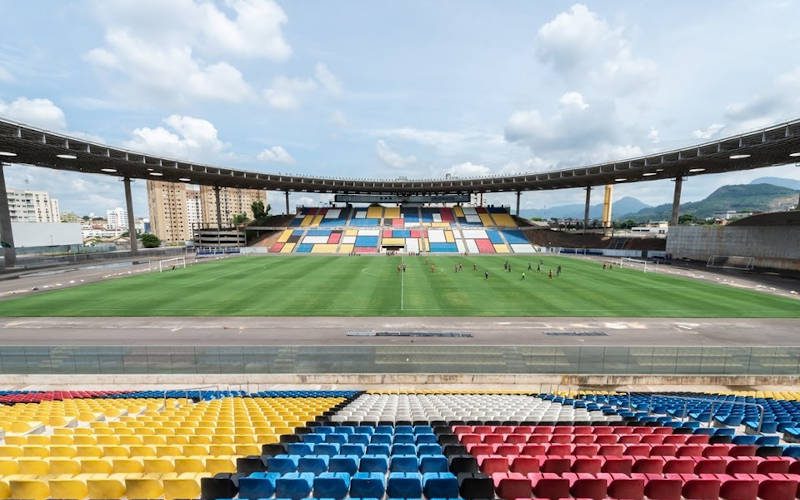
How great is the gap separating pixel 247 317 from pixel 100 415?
15595 mm

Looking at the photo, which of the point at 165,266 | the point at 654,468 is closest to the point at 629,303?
the point at 654,468

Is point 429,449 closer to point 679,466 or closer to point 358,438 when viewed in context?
point 358,438

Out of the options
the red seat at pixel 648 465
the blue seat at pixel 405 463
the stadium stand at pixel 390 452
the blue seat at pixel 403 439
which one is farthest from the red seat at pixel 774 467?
the blue seat at pixel 403 439

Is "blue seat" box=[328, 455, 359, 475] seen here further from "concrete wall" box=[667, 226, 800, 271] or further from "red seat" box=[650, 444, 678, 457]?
"concrete wall" box=[667, 226, 800, 271]

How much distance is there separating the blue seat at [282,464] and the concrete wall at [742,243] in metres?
64.9

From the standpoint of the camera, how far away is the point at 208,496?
4.03 metres

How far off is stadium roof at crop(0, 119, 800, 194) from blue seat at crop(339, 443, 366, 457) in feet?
167

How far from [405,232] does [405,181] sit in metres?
12.5

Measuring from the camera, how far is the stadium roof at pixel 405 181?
38875 millimetres

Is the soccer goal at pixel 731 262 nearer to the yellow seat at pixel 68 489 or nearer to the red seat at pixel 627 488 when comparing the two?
the red seat at pixel 627 488

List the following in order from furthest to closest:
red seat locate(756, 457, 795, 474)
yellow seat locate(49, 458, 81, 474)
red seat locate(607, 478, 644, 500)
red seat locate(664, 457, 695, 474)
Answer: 1. yellow seat locate(49, 458, 81, 474)
2. red seat locate(664, 457, 695, 474)
3. red seat locate(756, 457, 795, 474)
4. red seat locate(607, 478, 644, 500)

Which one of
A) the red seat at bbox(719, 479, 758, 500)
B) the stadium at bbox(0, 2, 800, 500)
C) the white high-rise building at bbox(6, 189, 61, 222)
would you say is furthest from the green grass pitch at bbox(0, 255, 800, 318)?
the white high-rise building at bbox(6, 189, 61, 222)

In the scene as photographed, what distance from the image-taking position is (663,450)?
553 cm

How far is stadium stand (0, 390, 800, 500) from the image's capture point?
4.00 metres
